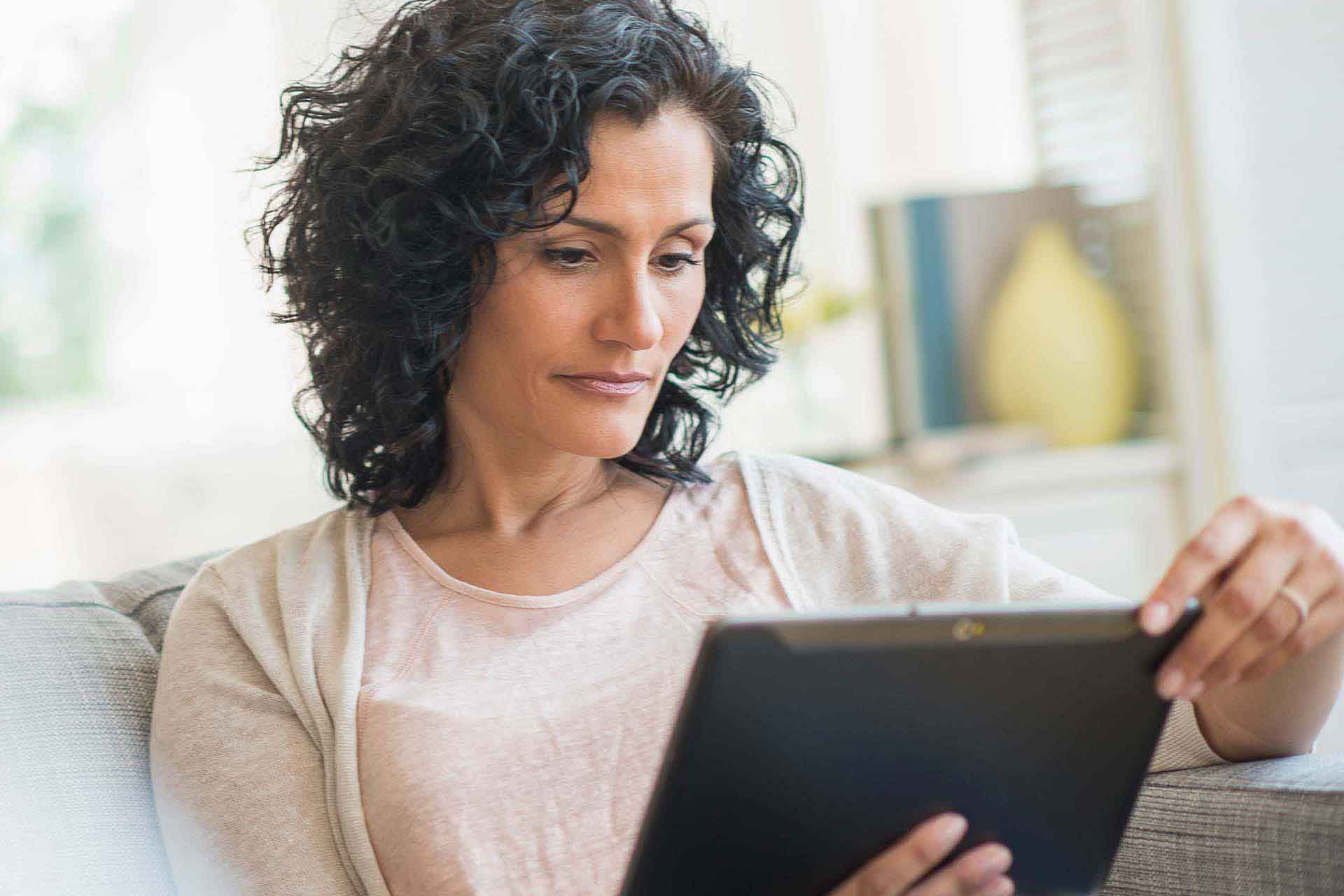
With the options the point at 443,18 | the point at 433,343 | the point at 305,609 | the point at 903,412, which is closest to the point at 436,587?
the point at 305,609

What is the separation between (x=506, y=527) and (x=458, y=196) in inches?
12.2

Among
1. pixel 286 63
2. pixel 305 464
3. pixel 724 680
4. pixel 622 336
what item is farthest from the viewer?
pixel 305 464

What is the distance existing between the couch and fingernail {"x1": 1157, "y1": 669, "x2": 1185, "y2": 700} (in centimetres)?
23

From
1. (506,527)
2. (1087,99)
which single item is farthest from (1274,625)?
(1087,99)

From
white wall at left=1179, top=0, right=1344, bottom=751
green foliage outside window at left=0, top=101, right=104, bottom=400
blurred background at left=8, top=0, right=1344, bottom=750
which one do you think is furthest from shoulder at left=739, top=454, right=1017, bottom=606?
green foliage outside window at left=0, top=101, right=104, bottom=400

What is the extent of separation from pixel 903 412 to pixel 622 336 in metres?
1.87

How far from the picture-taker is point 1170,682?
33.2 inches

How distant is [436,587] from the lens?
1240 mm

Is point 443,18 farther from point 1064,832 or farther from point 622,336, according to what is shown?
point 1064,832

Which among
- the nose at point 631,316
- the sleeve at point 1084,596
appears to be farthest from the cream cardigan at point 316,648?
the nose at point 631,316

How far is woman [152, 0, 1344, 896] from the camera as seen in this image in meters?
1.10

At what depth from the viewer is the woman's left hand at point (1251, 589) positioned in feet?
2.77

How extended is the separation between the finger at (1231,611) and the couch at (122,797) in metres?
0.22

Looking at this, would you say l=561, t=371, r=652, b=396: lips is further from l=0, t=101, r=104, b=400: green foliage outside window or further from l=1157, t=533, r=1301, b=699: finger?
l=0, t=101, r=104, b=400: green foliage outside window
